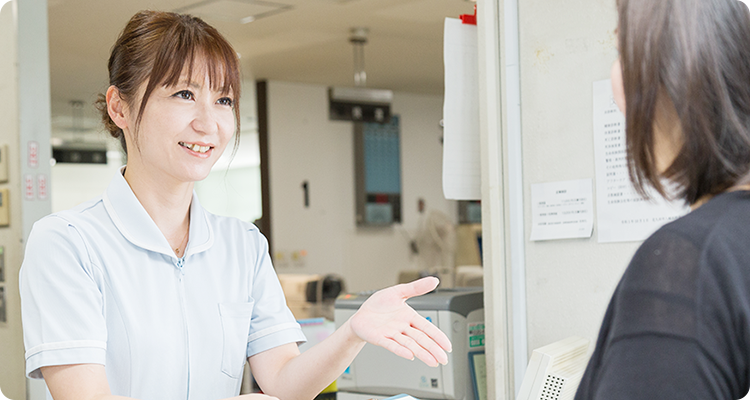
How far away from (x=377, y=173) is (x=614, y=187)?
628 cm

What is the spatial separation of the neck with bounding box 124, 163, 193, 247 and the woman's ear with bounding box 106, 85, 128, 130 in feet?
0.31

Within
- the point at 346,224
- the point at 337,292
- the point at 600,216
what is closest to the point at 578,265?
the point at 600,216

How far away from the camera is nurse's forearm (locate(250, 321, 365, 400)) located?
1.41 m

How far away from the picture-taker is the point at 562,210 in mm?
1862

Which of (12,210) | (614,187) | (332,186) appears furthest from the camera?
(332,186)

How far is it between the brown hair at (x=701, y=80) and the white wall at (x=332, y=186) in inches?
273

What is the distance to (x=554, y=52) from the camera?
1886 mm

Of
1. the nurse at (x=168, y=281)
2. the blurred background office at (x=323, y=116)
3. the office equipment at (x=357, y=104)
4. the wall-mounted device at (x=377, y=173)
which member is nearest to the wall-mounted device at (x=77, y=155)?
the blurred background office at (x=323, y=116)

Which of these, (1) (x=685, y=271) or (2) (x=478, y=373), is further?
(2) (x=478, y=373)

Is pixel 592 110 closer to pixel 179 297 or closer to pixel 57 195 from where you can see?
pixel 179 297

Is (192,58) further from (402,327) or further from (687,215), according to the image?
(687,215)

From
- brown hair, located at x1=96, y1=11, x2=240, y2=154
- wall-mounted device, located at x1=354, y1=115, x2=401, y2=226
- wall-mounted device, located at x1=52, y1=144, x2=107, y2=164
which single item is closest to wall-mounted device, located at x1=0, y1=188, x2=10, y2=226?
brown hair, located at x1=96, y1=11, x2=240, y2=154

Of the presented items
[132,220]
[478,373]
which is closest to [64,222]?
[132,220]

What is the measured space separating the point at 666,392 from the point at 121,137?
1.34 metres
